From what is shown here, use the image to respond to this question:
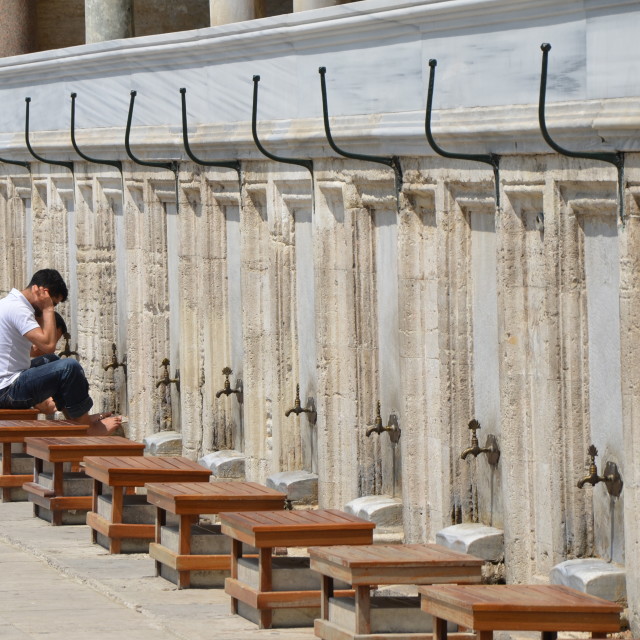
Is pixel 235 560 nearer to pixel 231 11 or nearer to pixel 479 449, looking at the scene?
pixel 479 449

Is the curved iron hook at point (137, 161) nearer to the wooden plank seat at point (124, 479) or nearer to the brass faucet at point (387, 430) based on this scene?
the wooden plank seat at point (124, 479)

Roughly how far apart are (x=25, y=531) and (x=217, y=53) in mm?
3374

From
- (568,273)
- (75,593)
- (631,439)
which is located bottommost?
(75,593)

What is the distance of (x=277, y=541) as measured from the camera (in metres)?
10.2

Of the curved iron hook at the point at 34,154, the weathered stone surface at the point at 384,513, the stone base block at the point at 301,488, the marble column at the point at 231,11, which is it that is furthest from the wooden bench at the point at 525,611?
the marble column at the point at 231,11

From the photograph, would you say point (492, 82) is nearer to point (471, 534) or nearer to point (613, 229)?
point (613, 229)

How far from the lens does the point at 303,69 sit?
1327 centimetres

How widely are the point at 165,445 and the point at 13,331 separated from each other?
140 centimetres

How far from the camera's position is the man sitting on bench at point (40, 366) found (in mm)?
15102

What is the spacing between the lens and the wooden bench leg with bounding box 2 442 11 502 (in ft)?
48.5

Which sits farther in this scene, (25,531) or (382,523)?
(25,531)

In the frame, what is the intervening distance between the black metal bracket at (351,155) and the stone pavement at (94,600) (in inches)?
94.7

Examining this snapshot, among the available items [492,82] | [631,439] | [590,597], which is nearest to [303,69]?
[492,82]

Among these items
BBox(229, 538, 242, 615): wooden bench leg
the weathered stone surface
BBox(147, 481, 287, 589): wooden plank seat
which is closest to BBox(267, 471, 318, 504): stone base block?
the weathered stone surface
